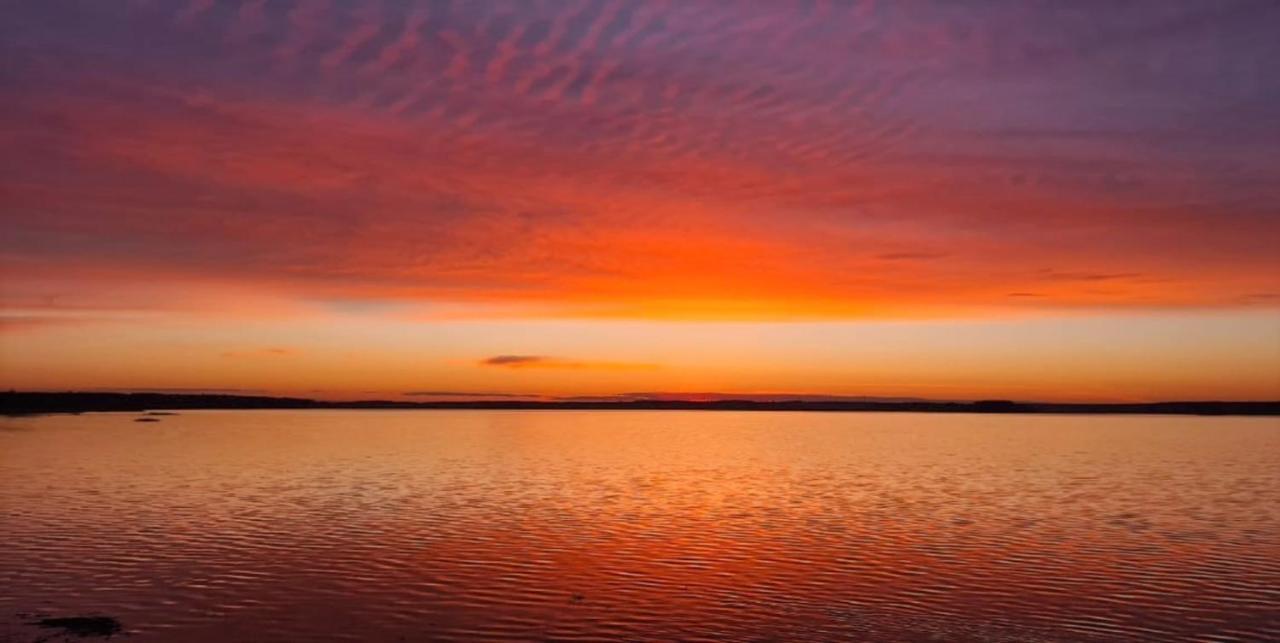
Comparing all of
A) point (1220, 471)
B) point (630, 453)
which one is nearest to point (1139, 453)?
point (1220, 471)

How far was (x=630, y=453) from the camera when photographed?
10969cm

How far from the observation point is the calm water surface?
27.9 m

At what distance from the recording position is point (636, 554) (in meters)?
38.7

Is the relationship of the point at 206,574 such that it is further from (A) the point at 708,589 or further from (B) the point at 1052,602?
(B) the point at 1052,602

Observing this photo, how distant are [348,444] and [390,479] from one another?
5265cm

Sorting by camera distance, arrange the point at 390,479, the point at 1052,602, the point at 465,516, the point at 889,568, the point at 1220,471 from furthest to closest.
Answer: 1. the point at 1220,471
2. the point at 390,479
3. the point at 465,516
4. the point at 889,568
5. the point at 1052,602

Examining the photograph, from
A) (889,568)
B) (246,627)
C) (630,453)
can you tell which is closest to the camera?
(246,627)

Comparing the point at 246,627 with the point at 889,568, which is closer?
the point at 246,627

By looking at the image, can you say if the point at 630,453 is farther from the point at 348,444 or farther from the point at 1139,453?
the point at 1139,453

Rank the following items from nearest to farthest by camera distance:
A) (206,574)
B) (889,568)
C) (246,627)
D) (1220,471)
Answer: (246,627) → (206,574) → (889,568) → (1220,471)

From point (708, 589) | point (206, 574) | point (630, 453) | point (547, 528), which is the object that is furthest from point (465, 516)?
point (630, 453)

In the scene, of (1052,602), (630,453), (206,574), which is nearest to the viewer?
(1052,602)

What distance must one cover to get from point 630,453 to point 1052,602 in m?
80.1

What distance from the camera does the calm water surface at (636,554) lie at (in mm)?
27938
